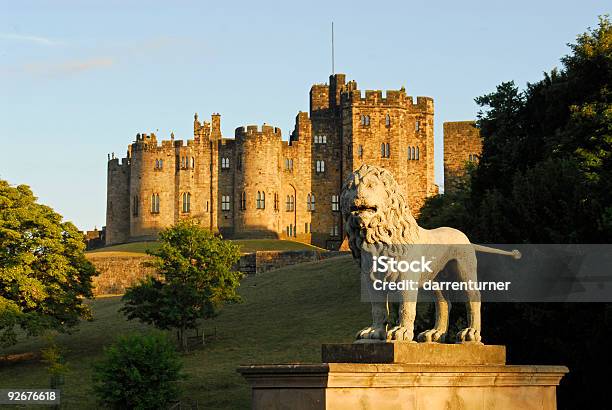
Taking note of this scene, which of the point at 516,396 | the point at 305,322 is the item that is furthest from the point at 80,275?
the point at 516,396

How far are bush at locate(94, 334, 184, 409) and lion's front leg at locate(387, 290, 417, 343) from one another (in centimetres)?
3329

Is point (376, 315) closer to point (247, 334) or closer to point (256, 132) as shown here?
point (247, 334)

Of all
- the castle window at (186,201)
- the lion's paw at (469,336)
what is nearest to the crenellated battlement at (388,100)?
the castle window at (186,201)

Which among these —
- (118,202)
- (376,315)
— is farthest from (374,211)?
(118,202)

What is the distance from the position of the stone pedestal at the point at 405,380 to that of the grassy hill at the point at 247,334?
32.2 metres

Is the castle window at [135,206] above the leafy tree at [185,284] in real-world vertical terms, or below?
above

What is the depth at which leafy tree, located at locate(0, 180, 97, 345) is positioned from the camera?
69688mm

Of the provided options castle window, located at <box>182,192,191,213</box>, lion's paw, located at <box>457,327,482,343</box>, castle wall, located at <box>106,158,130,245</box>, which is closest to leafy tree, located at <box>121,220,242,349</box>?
lion's paw, located at <box>457,327,482,343</box>

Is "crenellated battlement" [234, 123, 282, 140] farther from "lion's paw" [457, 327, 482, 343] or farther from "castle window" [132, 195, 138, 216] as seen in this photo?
"lion's paw" [457, 327, 482, 343]

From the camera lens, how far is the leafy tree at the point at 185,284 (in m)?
70.1

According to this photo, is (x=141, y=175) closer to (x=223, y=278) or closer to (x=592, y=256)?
(x=223, y=278)

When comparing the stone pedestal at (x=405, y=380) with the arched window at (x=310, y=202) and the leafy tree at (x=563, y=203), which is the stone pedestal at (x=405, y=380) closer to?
the leafy tree at (x=563, y=203)

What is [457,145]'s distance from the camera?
132 meters

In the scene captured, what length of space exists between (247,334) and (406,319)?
51733 millimetres
